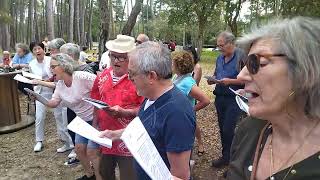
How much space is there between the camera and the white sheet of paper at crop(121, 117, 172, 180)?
150cm

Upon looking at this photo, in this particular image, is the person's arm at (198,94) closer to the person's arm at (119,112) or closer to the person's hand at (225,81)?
the person's hand at (225,81)

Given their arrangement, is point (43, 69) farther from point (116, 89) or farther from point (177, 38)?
point (177, 38)

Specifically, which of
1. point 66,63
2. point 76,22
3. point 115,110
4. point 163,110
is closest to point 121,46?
point 115,110

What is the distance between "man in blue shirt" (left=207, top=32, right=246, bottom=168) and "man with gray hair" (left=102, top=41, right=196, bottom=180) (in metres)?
2.43

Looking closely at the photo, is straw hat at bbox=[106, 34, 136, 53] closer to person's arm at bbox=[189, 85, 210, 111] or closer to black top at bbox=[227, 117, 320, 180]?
person's arm at bbox=[189, 85, 210, 111]

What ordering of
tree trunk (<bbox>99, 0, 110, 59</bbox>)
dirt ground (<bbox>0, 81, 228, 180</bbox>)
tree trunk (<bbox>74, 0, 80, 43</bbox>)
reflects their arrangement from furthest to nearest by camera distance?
tree trunk (<bbox>74, 0, 80, 43</bbox>)
tree trunk (<bbox>99, 0, 110, 59</bbox>)
dirt ground (<bbox>0, 81, 228, 180</bbox>)

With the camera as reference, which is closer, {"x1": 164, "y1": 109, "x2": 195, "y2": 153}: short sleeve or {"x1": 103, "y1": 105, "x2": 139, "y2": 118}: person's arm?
{"x1": 164, "y1": 109, "x2": 195, "y2": 153}: short sleeve

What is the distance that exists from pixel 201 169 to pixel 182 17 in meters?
14.2

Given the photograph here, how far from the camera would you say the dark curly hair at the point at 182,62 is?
4.36 meters

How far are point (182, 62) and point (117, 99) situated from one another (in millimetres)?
1302

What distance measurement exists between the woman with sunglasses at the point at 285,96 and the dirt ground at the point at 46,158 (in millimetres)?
3567

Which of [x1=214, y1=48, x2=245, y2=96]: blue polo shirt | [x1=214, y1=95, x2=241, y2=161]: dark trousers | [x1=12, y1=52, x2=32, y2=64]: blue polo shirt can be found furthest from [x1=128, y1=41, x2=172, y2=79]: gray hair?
[x1=12, y1=52, x2=32, y2=64]: blue polo shirt

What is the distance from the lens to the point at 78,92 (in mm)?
4332

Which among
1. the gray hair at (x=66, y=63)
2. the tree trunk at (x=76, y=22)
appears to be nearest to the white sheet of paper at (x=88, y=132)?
the gray hair at (x=66, y=63)
